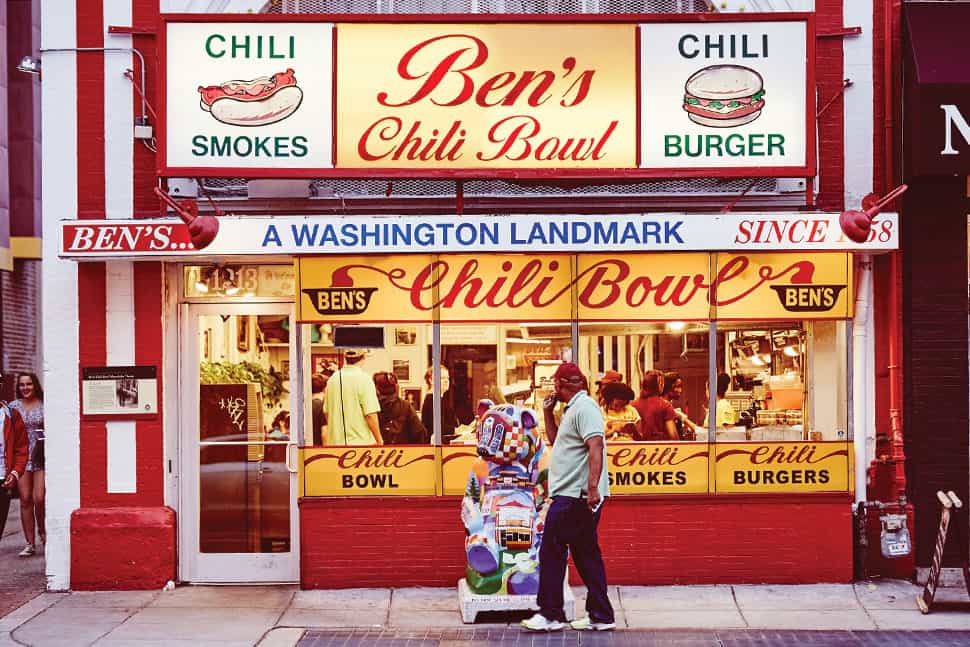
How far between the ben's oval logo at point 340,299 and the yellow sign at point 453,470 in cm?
139

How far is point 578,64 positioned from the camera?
9.41m

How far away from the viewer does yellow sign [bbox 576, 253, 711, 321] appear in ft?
31.7

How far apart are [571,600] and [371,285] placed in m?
3.09

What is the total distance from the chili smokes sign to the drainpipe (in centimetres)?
118

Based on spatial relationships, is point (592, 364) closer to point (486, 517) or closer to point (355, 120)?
point (486, 517)

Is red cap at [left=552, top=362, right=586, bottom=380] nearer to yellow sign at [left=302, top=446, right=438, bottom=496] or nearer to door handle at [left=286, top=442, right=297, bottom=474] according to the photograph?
yellow sign at [left=302, top=446, right=438, bottom=496]

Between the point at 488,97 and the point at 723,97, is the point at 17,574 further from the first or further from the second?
the point at 723,97

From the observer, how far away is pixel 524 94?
372 inches

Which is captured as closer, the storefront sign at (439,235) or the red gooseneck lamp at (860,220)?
the red gooseneck lamp at (860,220)

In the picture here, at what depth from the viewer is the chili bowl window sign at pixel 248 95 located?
928 cm

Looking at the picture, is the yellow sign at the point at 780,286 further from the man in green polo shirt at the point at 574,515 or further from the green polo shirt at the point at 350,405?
the green polo shirt at the point at 350,405

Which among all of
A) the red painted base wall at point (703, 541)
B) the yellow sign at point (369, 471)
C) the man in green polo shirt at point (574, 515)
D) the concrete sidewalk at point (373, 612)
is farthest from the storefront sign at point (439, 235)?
the concrete sidewalk at point (373, 612)

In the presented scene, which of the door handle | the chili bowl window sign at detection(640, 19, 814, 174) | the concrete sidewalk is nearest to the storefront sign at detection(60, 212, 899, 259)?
the chili bowl window sign at detection(640, 19, 814, 174)

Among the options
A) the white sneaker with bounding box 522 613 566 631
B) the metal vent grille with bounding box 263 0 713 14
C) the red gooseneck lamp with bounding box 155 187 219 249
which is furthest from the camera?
the metal vent grille with bounding box 263 0 713 14
